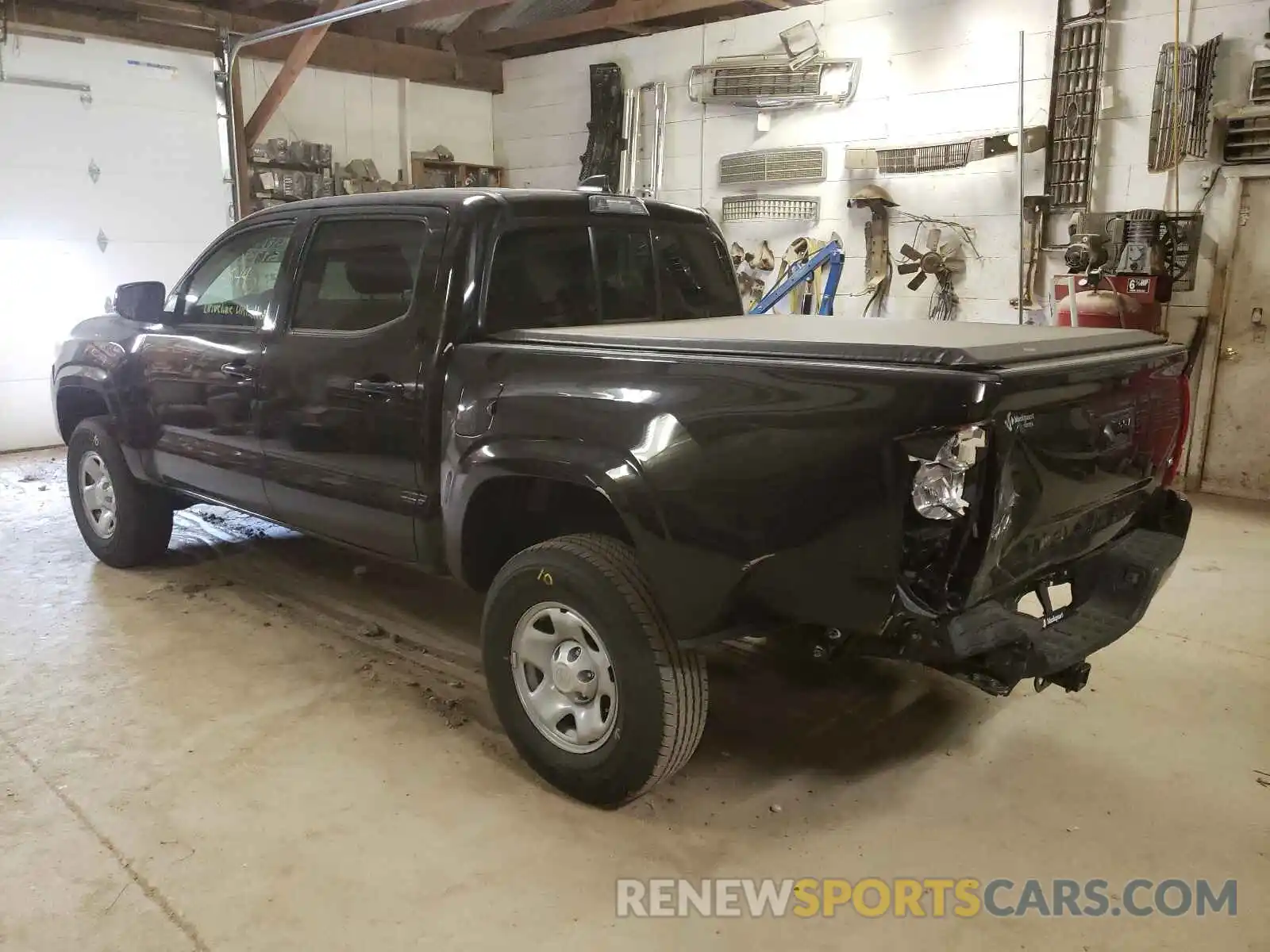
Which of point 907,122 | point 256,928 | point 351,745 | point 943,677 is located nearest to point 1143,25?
point 907,122

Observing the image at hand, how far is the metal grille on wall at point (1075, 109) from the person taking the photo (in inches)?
239

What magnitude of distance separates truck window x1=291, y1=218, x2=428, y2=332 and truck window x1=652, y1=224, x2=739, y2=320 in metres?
0.89

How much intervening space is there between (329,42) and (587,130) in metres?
2.45

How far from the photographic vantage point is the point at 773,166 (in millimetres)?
7738

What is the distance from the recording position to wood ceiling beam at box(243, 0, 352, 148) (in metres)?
7.54

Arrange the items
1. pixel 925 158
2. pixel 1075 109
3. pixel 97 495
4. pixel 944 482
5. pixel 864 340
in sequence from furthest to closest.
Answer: pixel 925 158
pixel 1075 109
pixel 97 495
pixel 864 340
pixel 944 482

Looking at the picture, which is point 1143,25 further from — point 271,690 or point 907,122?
point 271,690

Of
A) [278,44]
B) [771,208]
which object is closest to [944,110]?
[771,208]

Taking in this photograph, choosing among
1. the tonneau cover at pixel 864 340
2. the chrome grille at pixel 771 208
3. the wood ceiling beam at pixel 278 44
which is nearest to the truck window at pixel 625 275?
the tonneau cover at pixel 864 340

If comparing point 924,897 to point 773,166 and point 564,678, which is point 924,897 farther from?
point 773,166

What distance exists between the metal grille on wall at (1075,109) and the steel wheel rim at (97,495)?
5.86 metres

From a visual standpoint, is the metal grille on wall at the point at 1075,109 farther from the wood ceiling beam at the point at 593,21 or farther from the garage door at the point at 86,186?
the garage door at the point at 86,186

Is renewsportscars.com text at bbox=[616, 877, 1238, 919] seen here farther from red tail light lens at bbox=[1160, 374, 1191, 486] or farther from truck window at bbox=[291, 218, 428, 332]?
truck window at bbox=[291, 218, 428, 332]

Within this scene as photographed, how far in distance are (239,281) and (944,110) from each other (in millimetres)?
5339
